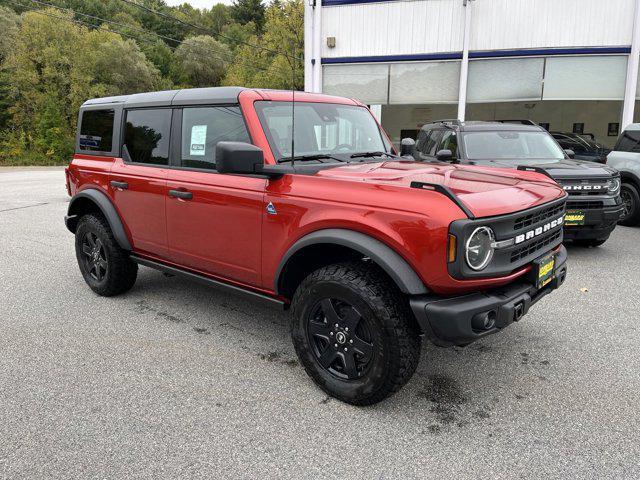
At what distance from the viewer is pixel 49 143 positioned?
33.9 metres

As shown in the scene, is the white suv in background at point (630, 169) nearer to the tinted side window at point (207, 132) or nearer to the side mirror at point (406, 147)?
the side mirror at point (406, 147)

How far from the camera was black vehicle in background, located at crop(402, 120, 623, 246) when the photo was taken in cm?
643

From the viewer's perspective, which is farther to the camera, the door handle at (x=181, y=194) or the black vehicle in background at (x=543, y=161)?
the black vehicle in background at (x=543, y=161)

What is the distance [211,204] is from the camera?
142 inches

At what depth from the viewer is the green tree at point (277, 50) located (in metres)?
35.8

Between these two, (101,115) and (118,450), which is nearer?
(118,450)

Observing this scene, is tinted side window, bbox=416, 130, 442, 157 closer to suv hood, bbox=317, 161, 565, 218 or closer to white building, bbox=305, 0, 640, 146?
suv hood, bbox=317, 161, 565, 218

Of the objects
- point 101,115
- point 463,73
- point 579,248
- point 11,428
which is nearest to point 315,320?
point 11,428

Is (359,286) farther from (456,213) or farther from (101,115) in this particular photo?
(101,115)

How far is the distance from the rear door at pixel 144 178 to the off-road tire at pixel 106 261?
290 millimetres

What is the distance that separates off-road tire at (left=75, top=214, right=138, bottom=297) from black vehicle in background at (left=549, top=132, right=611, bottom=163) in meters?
13.2

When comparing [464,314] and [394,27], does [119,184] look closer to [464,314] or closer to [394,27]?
[464,314]

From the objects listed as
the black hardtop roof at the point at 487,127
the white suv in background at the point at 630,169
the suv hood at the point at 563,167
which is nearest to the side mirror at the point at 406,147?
the suv hood at the point at 563,167

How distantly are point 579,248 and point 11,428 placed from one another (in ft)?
22.7
